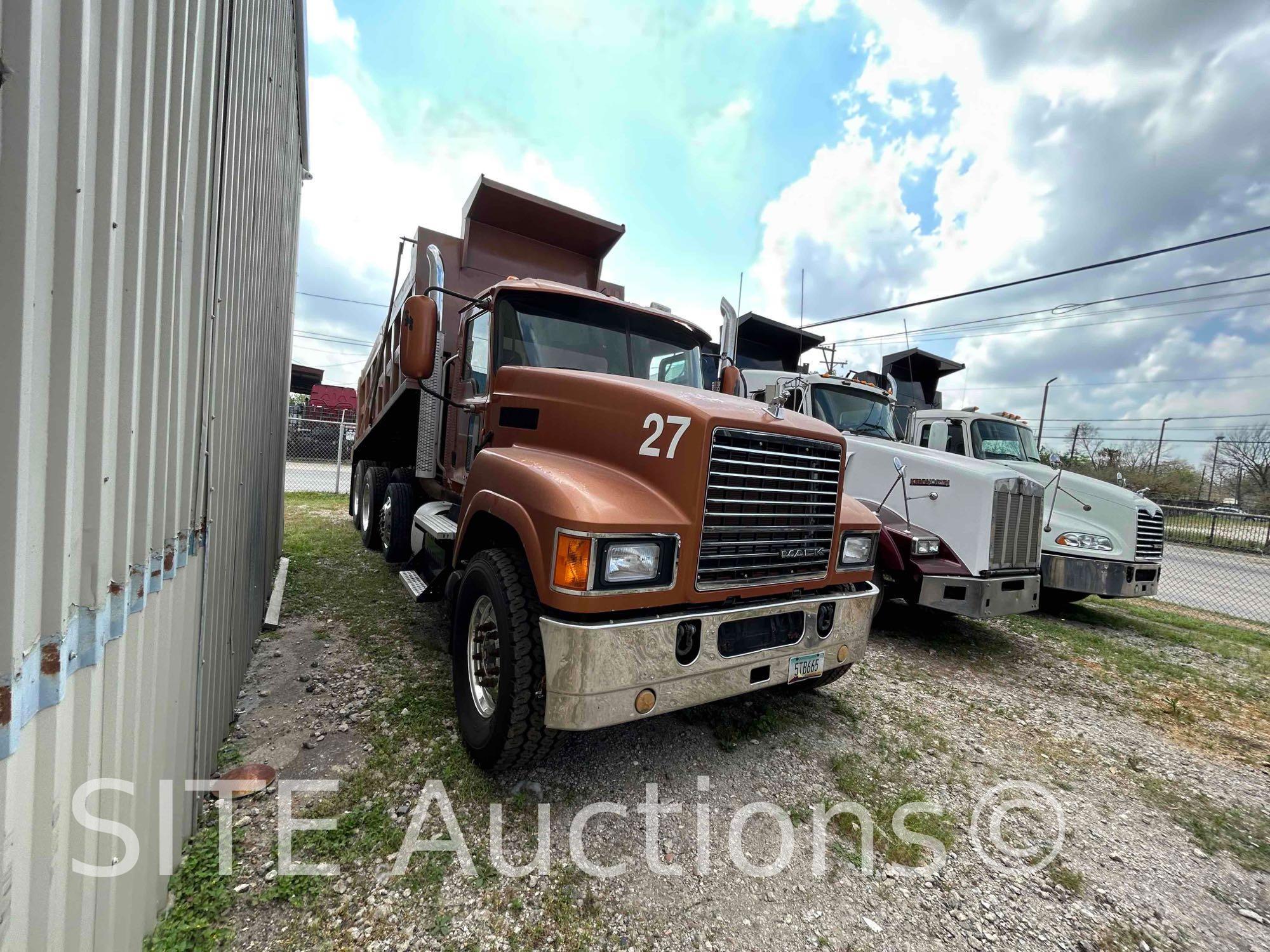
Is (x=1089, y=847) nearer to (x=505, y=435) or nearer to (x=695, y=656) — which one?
(x=695, y=656)

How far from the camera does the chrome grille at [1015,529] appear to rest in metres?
5.02

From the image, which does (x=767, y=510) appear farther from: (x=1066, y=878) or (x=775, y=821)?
(x=1066, y=878)

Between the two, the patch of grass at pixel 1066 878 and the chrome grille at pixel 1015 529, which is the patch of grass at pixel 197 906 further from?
the chrome grille at pixel 1015 529

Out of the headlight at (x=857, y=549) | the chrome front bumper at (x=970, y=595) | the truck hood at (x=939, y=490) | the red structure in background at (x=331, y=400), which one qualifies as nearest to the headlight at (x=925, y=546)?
the truck hood at (x=939, y=490)

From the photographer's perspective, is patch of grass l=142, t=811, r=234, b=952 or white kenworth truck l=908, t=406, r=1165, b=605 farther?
white kenworth truck l=908, t=406, r=1165, b=605

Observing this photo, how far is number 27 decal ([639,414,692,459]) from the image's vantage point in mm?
2611

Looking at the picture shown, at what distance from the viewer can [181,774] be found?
209 centimetres

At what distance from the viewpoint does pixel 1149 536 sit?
6633 millimetres

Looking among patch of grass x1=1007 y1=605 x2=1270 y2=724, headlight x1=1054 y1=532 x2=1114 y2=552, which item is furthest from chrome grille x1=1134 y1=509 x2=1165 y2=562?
patch of grass x1=1007 y1=605 x2=1270 y2=724

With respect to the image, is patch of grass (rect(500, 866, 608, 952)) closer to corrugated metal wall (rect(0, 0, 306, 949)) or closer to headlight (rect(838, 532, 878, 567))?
corrugated metal wall (rect(0, 0, 306, 949))

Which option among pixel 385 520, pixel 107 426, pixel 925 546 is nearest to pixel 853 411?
pixel 925 546

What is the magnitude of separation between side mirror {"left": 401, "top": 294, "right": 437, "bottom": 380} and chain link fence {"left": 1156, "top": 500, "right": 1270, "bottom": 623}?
1271 centimetres

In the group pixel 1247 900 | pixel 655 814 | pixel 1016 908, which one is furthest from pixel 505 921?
pixel 1247 900

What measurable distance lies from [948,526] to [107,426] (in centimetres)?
575
